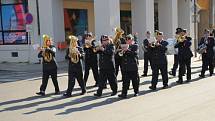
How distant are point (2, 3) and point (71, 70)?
14479 mm

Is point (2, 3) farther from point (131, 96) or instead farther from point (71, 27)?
point (131, 96)

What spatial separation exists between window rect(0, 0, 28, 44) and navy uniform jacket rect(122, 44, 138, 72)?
45.2 feet

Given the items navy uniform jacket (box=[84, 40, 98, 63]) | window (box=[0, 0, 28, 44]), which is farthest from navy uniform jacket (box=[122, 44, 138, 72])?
window (box=[0, 0, 28, 44])

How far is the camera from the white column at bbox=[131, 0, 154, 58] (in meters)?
26.0

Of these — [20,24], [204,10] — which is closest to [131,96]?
[20,24]

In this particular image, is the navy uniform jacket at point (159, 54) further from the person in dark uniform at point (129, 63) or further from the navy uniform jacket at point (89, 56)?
the navy uniform jacket at point (89, 56)

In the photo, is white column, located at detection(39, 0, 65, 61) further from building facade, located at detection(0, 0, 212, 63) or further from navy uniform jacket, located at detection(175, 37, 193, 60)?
navy uniform jacket, located at detection(175, 37, 193, 60)

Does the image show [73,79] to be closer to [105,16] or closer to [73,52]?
[73,52]

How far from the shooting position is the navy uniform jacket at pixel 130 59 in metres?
11.7

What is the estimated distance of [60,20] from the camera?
A: 79.8ft

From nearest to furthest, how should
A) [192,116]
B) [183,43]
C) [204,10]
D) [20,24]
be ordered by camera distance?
[192,116] → [183,43] → [20,24] → [204,10]

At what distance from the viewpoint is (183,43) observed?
1433cm

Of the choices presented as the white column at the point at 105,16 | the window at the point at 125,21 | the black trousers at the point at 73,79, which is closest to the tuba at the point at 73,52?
the black trousers at the point at 73,79

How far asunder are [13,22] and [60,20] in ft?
9.35
